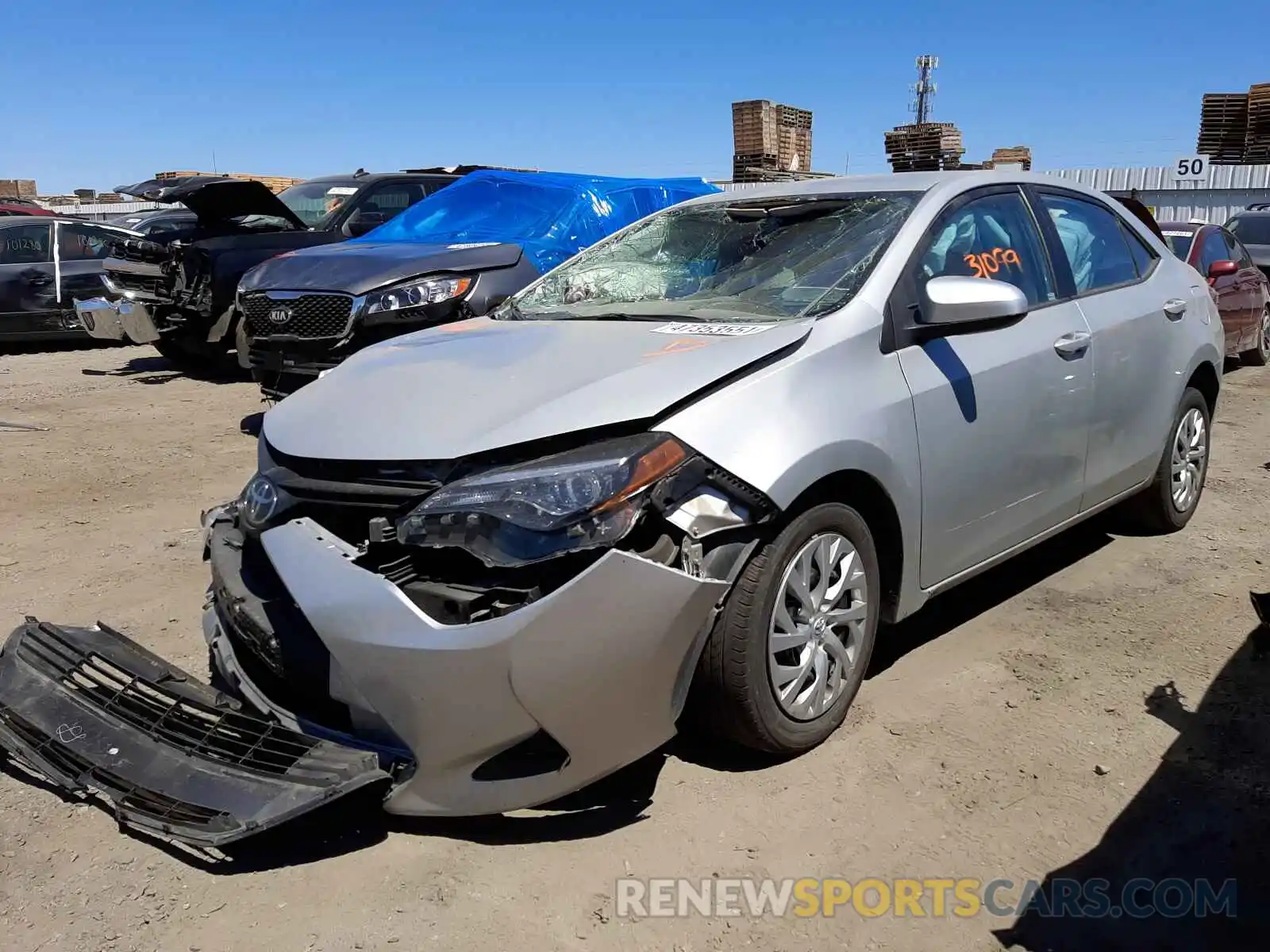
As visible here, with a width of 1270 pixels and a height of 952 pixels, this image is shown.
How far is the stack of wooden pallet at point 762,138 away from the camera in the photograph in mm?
20125

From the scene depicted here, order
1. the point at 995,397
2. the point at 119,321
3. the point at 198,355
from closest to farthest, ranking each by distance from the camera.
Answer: the point at 995,397 → the point at 119,321 → the point at 198,355

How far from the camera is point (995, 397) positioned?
11.7 feet

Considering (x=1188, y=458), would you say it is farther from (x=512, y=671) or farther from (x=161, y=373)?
(x=161, y=373)

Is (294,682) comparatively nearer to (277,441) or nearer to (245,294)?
A: (277,441)

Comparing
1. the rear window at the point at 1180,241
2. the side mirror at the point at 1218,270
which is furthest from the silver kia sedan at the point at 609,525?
the rear window at the point at 1180,241

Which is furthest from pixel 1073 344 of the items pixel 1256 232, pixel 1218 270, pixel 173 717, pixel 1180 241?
pixel 1256 232

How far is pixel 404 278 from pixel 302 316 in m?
0.69

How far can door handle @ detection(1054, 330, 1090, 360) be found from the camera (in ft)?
12.7

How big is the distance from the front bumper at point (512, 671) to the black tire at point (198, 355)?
7.32 metres

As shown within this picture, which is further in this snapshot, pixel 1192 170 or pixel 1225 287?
pixel 1192 170

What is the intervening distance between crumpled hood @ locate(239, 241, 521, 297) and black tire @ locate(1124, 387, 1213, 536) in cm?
389

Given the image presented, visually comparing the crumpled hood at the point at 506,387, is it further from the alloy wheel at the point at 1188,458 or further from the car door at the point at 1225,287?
the car door at the point at 1225,287

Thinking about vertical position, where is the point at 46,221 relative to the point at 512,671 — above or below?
above

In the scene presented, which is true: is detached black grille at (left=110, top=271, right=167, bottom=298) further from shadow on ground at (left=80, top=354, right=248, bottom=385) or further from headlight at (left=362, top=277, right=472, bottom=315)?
headlight at (left=362, top=277, right=472, bottom=315)
